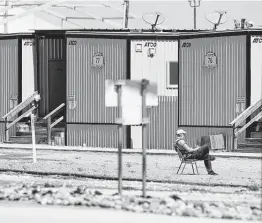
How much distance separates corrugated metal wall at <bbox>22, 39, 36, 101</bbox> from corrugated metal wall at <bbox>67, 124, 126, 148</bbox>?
2.72 meters

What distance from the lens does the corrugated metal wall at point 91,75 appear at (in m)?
29.5

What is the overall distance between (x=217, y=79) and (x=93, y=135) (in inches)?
198

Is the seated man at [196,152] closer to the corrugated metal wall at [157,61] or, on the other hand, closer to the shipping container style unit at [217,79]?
the shipping container style unit at [217,79]

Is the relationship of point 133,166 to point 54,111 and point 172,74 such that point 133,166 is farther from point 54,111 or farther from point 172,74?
point 54,111

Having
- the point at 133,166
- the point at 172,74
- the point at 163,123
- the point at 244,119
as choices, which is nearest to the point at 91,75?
the point at 172,74

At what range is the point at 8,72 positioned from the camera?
32125mm

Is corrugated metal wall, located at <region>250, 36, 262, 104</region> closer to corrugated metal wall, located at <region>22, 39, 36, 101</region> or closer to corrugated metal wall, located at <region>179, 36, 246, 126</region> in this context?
corrugated metal wall, located at <region>179, 36, 246, 126</region>

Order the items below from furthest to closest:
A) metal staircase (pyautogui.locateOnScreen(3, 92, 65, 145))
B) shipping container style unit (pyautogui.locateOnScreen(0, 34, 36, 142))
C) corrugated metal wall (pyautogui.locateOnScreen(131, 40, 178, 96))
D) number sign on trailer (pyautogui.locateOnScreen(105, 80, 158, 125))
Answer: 1. shipping container style unit (pyautogui.locateOnScreen(0, 34, 36, 142))
2. metal staircase (pyautogui.locateOnScreen(3, 92, 65, 145))
3. corrugated metal wall (pyautogui.locateOnScreen(131, 40, 178, 96))
4. number sign on trailer (pyautogui.locateOnScreen(105, 80, 158, 125))

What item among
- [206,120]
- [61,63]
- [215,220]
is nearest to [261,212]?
[215,220]

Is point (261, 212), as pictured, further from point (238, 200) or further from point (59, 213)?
point (59, 213)

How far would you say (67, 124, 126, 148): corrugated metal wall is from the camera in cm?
2972

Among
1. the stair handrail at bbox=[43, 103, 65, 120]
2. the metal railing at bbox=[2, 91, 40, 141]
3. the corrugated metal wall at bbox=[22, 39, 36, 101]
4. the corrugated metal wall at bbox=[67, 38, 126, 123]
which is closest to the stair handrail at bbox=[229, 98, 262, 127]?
the corrugated metal wall at bbox=[67, 38, 126, 123]

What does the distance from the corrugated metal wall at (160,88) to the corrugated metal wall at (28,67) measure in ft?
14.6

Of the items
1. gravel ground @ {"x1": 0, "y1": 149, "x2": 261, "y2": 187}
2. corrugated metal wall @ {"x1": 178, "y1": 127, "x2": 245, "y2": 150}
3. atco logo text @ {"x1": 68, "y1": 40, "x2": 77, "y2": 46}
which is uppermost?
atco logo text @ {"x1": 68, "y1": 40, "x2": 77, "y2": 46}
